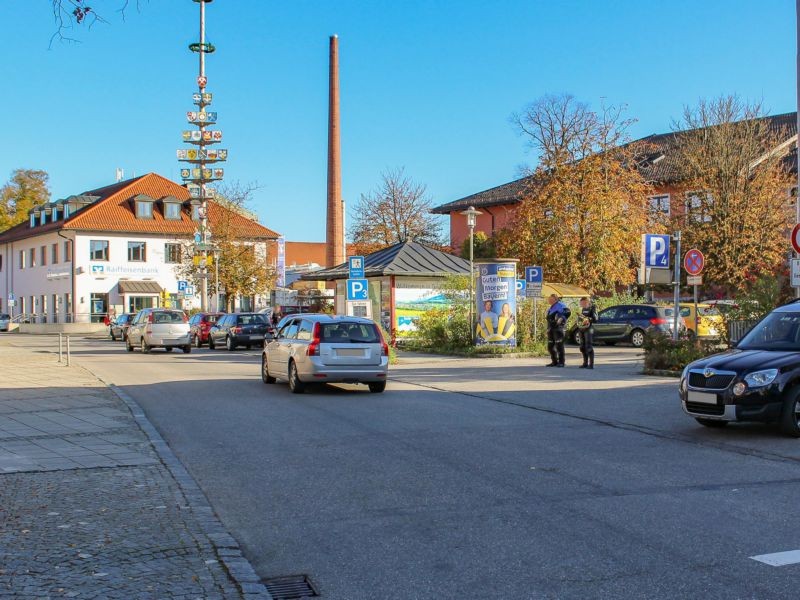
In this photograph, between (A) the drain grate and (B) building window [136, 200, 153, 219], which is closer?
(A) the drain grate

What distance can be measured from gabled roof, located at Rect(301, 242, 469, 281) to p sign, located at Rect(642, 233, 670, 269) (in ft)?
44.1

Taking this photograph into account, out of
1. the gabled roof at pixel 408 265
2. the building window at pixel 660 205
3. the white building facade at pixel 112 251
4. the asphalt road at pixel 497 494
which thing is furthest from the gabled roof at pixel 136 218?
the asphalt road at pixel 497 494

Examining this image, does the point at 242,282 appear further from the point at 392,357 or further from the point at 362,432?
the point at 362,432

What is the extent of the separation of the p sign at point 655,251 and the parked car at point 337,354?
7626 mm

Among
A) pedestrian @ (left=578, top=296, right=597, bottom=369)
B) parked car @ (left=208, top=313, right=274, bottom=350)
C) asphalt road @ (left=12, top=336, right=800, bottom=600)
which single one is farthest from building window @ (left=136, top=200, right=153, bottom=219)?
asphalt road @ (left=12, top=336, right=800, bottom=600)

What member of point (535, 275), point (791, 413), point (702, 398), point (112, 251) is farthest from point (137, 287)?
point (791, 413)

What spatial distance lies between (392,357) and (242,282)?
34.5m

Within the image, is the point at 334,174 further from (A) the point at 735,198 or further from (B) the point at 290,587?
(B) the point at 290,587

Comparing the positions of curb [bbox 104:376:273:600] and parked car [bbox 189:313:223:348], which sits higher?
parked car [bbox 189:313:223:348]

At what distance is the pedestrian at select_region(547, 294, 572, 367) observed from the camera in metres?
22.1

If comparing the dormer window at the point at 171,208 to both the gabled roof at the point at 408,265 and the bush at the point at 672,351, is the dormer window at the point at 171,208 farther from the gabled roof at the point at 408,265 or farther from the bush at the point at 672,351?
the bush at the point at 672,351

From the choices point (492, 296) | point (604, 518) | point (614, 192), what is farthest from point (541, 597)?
point (614, 192)

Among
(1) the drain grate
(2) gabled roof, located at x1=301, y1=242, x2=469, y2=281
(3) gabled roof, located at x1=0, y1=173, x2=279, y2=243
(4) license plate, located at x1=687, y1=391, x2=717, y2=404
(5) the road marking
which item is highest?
(3) gabled roof, located at x1=0, y1=173, x2=279, y2=243

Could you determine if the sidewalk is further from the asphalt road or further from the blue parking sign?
the blue parking sign
